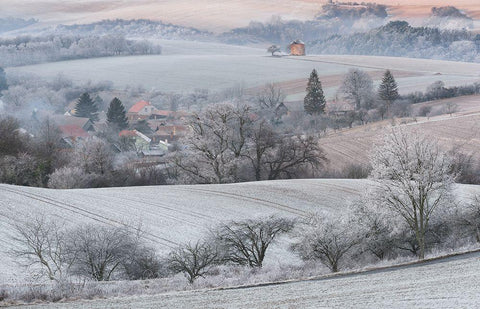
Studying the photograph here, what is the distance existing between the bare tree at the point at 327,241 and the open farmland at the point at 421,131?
3256cm

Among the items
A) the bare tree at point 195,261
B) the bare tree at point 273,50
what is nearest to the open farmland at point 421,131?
the bare tree at point 195,261

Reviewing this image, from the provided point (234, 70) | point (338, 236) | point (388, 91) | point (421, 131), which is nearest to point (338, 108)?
point (388, 91)

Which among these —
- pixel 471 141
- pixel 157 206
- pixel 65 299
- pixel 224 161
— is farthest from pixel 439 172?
pixel 471 141

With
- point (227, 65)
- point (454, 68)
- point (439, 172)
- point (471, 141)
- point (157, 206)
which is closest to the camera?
point (439, 172)

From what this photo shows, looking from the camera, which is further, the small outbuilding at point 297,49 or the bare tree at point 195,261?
the small outbuilding at point 297,49

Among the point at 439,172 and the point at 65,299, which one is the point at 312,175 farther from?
the point at 65,299

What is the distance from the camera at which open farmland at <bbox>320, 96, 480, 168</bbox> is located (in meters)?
63.8

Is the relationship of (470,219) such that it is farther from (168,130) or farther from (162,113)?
(162,113)

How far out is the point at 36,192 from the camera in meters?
40.7

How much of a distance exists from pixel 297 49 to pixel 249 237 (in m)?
151

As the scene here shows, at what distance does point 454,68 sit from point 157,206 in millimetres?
114388

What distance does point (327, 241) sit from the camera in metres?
25.5

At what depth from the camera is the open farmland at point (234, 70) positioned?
135m

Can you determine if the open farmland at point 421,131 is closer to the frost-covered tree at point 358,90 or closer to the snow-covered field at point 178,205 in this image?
the snow-covered field at point 178,205
